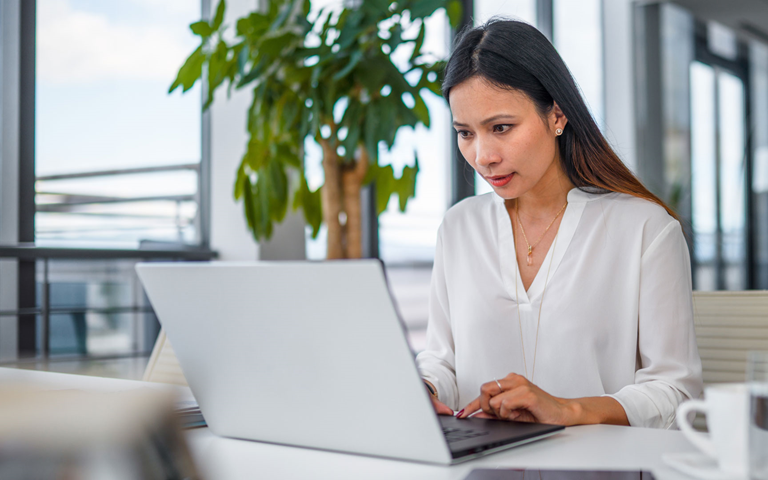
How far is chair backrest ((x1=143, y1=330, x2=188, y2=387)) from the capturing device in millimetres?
1426

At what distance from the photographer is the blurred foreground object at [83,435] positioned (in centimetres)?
32

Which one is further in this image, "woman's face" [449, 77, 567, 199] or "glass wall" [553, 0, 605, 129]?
"glass wall" [553, 0, 605, 129]

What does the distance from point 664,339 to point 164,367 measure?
0.98 m

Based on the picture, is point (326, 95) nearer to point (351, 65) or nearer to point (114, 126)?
point (351, 65)

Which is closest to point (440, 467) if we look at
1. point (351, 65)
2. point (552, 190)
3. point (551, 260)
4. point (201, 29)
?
point (551, 260)

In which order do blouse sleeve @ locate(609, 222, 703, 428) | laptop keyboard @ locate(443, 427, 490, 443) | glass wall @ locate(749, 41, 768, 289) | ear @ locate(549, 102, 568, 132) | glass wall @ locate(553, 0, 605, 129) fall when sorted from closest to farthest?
laptop keyboard @ locate(443, 427, 490, 443) → blouse sleeve @ locate(609, 222, 703, 428) → ear @ locate(549, 102, 568, 132) → glass wall @ locate(749, 41, 768, 289) → glass wall @ locate(553, 0, 605, 129)

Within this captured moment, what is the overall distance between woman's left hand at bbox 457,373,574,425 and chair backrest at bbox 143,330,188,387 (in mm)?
752

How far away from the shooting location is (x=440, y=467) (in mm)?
643

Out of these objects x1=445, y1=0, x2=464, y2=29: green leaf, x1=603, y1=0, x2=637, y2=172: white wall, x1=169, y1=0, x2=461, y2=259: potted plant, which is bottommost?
x1=169, y1=0, x2=461, y2=259: potted plant

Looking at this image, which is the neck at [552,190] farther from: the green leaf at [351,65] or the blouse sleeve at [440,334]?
the green leaf at [351,65]

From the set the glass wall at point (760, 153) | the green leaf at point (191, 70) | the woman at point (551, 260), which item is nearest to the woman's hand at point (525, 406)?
the woman at point (551, 260)

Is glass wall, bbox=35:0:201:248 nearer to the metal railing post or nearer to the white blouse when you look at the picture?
the metal railing post

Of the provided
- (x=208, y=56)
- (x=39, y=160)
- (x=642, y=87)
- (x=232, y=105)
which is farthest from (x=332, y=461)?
(x=642, y=87)

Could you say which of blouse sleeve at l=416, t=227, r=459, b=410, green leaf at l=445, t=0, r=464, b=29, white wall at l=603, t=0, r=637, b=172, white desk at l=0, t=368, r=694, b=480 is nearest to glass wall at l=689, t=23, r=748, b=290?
white wall at l=603, t=0, r=637, b=172
